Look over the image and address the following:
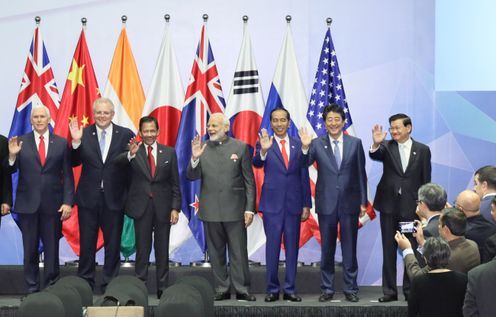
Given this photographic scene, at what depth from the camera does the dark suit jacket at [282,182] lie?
7.51 meters

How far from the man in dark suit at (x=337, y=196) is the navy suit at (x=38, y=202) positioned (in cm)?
208

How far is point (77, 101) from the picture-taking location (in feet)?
28.9

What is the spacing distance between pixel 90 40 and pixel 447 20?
3.80m

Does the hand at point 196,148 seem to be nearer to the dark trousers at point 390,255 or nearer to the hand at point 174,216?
the hand at point 174,216

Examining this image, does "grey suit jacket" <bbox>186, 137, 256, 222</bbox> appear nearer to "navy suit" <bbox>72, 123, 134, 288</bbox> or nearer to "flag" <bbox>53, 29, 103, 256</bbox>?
"navy suit" <bbox>72, 123, 134, 288</bbox>

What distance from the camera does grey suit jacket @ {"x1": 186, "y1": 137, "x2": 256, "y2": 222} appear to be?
24.5ft

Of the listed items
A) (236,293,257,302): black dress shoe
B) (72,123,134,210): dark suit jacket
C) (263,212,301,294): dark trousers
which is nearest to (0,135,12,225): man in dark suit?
(72,123,134,210): dark suit jacket

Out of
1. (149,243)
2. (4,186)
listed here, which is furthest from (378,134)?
(4,186)

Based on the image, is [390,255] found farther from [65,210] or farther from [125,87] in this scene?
[125,87]

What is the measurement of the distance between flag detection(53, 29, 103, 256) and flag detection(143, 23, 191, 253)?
0.57 meters

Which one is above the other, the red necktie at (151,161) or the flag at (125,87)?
the flag at (125,87)

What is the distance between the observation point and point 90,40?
31.1 ft

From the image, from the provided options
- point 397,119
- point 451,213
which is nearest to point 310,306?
point 397,119

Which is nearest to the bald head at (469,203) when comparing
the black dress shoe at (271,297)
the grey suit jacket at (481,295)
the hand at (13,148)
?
the grey suit jacket at (481,295)
